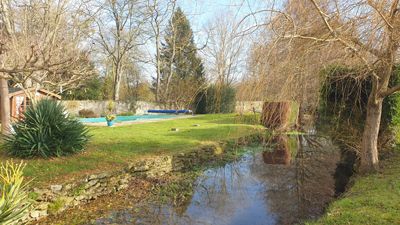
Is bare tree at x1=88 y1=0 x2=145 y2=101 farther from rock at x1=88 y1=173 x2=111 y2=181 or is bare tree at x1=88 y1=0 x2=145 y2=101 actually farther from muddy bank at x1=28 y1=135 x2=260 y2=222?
rock at x1=88 y1=173 x2=111 y2=181

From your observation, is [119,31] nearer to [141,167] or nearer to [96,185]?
[141,167]

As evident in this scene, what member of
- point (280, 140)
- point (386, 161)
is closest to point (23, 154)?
point (386, 161)

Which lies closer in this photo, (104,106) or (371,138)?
(371,138)

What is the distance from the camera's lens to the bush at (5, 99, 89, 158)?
6.91 meters

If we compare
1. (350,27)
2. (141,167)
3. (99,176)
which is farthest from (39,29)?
(350,27)

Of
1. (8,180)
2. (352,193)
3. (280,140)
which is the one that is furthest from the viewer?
(280,140)

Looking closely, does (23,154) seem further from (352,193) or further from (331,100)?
(331,100)

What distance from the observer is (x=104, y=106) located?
24922 mm

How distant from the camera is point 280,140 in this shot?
42.5 ft

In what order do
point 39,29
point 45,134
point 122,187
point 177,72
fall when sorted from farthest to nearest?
point 177,72 → point 39,29 → point 45,134 → point 122,187

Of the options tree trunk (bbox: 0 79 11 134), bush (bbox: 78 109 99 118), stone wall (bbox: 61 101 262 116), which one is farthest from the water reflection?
bush (bbox: 78 109 99 118)

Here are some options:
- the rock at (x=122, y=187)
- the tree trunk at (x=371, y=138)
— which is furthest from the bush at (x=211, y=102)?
the tree trunk at (x=371, y=138)

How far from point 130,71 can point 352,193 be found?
105 ft

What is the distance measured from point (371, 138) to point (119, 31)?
25244mm
